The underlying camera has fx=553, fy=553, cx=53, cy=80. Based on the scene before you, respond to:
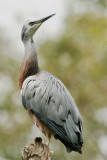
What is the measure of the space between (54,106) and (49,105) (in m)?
0.11

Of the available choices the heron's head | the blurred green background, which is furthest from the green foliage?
the heron's head

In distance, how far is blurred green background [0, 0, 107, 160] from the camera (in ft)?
60.3

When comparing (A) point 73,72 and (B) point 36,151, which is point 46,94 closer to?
(B) point 36,151

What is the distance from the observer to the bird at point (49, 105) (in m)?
8.83

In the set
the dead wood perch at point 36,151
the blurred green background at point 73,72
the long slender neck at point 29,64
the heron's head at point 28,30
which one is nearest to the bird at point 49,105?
the long slender neck at point 29,64

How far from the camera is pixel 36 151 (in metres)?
8.21

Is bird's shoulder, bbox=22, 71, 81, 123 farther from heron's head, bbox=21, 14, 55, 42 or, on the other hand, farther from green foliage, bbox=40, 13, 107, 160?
green foliage, bbox=40, 13, 107, 160

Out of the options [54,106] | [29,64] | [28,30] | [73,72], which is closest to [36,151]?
[54,106]

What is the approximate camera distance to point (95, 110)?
19.2 m

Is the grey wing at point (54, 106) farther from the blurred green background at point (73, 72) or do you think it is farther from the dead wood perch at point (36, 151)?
the blurred green background at point (73, 72)

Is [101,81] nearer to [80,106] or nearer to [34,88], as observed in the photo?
[80,106]

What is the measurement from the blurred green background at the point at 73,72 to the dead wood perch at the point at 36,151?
30.1 ft

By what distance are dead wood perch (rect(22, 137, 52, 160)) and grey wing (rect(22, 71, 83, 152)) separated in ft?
1.90

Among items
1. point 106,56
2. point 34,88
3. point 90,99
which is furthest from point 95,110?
point 34,88
